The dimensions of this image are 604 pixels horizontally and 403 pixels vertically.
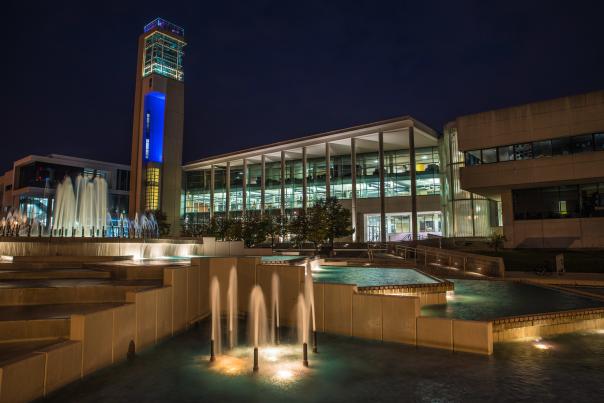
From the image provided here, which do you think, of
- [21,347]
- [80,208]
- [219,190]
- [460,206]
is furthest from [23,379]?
[219,190]

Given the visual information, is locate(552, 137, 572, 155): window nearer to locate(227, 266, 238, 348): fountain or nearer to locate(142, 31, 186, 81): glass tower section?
locate(227, 266, 238, 348): fountain

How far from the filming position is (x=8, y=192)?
70.4m

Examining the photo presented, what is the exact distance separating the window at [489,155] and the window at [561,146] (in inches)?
167

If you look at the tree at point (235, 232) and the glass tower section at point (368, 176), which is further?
the glass tower section at point (368, 176)

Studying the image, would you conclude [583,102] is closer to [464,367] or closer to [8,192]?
[464,367]

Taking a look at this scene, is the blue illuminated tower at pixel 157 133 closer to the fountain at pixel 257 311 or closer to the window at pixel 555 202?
the window at pixel 555 202

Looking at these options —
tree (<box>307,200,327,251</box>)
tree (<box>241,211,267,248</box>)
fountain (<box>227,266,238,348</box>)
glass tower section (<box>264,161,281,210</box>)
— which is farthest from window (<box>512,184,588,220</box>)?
glass tower section (<box>264,161,281,210</box>)

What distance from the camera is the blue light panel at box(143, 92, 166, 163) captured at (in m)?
62.3

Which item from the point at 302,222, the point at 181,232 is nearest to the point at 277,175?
the point at 181,232

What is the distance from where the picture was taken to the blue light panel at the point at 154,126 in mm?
62281

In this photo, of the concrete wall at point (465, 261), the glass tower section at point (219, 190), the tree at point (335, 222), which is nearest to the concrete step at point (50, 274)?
the concrete wall at point (465, 261)

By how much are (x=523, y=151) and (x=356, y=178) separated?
2396 centimetres

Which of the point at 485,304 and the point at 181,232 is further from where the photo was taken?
the point at 181,232

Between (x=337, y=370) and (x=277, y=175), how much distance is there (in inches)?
2335
